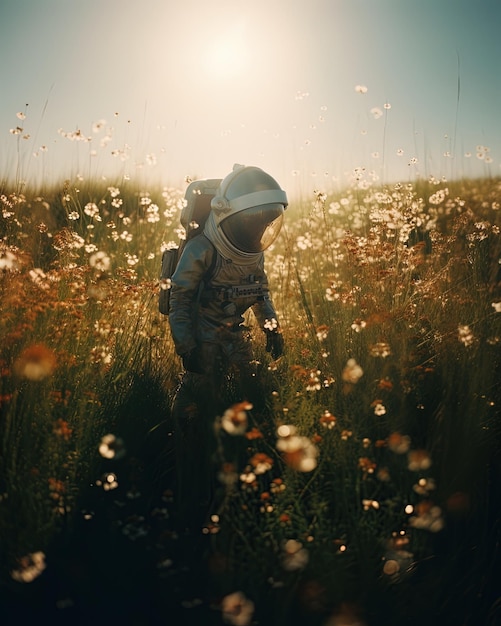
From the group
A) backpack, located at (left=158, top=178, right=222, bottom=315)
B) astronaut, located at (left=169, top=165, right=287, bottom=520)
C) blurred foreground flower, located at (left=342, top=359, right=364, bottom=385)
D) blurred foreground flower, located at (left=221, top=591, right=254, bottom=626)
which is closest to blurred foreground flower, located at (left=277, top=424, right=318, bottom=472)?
blurred foreground flower, located at (left=221, top=591, right=254, bottom=626)

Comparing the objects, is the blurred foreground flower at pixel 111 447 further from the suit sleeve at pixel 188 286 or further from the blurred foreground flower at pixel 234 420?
the suit sleeve at pixel 188 286

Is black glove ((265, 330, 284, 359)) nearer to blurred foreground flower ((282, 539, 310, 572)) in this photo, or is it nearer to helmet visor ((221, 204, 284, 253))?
helmet visor ((221, 204, 284, 253))

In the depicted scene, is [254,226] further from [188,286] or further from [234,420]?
[234,420]

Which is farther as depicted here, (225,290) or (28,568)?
(225,290)

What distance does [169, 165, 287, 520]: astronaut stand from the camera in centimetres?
381

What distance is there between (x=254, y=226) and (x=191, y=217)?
53cm

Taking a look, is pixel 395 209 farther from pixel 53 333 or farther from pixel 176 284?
pixel 53 333

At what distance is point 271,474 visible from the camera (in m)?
2.88

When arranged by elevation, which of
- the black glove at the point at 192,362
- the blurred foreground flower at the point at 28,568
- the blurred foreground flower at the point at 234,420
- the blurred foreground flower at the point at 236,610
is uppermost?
the black glove at the point at 192,362

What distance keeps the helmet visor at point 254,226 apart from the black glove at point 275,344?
589 mm

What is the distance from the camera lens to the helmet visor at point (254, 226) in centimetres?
388

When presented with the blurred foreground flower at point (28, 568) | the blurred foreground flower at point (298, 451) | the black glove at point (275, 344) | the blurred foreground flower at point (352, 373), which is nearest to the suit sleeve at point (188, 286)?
the black glove at point (275, 344)

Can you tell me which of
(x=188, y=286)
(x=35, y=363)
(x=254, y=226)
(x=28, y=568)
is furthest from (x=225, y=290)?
(x=28, y=568)

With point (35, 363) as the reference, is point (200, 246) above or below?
above
